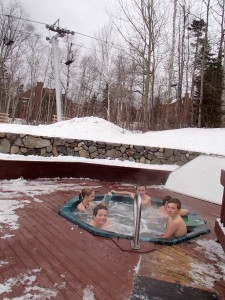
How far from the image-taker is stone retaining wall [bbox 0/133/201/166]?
5.86m

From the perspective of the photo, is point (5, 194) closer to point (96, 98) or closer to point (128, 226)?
point (128, 226)

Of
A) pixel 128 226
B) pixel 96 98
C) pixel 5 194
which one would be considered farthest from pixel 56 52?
pixel 96 98

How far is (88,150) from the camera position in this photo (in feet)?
21.5

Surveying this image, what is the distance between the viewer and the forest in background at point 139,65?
1042 cm

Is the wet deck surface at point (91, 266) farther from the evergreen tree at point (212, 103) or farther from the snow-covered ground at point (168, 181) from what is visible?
the evergreen tree at point (212, 103)

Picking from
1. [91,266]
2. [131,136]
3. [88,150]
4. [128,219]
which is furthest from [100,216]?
[131,136]

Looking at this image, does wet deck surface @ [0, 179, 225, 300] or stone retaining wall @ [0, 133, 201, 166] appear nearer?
wet deck surface @ [0, 179, 225, 300]

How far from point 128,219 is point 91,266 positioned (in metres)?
2.14

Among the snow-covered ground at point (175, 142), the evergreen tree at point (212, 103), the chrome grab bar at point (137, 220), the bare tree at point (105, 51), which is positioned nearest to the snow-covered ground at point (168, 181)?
the snow-covered ground at point (175, 142)

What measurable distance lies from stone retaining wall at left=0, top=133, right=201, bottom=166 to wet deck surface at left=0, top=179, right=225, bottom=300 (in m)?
3.09

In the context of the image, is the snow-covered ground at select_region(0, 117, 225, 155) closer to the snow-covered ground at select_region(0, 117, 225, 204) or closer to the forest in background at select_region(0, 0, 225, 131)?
the snow-covered ground at select_region(0, 117, 225, 204)

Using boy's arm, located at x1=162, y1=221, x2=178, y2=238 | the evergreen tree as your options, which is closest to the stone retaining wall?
boy's arm, located at x1=162, y1=221, x2=178, y2=238

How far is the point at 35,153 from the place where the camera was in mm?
6031

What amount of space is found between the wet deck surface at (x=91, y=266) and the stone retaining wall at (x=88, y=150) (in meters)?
3.09
